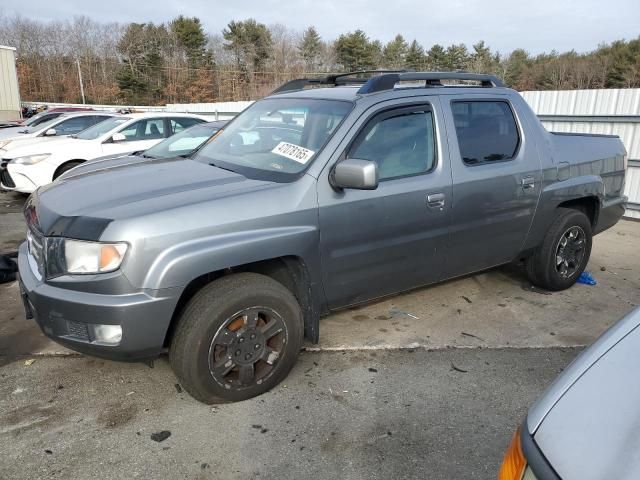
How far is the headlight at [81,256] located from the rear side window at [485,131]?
98.9 inches

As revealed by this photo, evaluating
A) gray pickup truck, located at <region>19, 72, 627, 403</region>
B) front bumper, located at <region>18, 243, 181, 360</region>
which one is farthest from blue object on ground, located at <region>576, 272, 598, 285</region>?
front bumper, located at <region>18, 243, 181, 360</region>

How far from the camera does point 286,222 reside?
9.50 ft

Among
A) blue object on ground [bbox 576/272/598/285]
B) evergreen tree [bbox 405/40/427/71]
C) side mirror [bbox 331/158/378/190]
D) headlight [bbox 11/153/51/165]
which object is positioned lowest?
blue object on ground [bbox 576/272/598/285]

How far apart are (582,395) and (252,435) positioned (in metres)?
1.81

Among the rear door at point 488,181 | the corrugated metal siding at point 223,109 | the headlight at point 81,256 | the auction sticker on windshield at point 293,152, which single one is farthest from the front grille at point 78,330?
the corrugated metal siding at point 223,109

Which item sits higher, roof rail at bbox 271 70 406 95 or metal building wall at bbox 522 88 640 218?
roof rail at bbox 271 70 406 95

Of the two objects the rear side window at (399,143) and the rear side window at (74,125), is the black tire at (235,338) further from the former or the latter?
the rear side window at (74,125)

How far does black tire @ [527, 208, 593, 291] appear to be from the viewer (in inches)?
176

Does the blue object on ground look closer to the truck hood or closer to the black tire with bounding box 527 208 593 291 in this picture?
the black tire with bounding box 527 208 593 291

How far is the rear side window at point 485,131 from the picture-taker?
3.77m

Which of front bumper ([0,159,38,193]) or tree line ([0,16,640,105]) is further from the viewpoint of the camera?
tree line ([0,16,640,105])

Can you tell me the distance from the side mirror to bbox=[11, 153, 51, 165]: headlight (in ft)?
24.4

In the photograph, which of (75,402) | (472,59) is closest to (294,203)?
(75,402)

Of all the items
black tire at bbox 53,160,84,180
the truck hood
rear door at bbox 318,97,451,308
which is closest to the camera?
the truck hood
